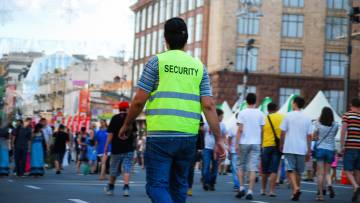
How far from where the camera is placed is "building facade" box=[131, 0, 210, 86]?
254ft

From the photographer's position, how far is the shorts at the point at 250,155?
16.8m

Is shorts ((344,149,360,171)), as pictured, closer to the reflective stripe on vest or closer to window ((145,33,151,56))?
the reflective stripe on vest

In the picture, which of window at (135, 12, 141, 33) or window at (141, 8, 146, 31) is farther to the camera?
window at (135, 12, 141, 33)

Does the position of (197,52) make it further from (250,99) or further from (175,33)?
(175,33)

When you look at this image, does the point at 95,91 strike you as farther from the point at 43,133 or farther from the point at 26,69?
the point at 43,133

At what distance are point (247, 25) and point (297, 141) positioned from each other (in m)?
55.9

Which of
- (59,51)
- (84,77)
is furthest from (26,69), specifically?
(84,77)

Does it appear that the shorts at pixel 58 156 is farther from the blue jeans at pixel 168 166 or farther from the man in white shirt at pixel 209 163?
the blue jeans at pixel 168 166

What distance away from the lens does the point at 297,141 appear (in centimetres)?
1677

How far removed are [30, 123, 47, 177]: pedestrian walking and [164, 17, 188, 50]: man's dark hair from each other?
18.4m


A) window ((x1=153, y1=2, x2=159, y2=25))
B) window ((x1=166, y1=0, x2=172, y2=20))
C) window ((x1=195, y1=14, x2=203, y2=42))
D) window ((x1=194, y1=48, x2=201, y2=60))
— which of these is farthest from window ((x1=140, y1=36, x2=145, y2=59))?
window ((x1=194, y1=48, x2=201, y2=60))

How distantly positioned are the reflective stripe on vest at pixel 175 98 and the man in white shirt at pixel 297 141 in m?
9.01

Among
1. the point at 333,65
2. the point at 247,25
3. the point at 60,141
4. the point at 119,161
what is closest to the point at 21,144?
the point at 60,141

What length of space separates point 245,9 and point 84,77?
74.9 meters
